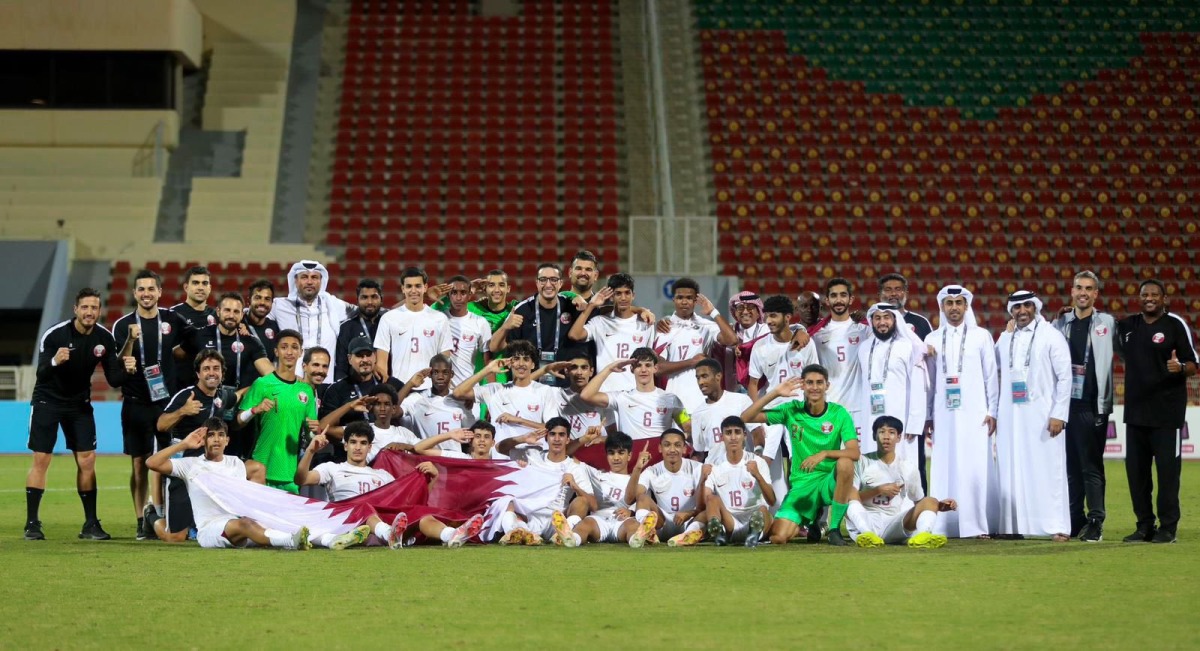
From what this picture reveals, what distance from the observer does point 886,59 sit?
3241 cm

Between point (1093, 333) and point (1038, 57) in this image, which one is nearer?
point (1093, 333)

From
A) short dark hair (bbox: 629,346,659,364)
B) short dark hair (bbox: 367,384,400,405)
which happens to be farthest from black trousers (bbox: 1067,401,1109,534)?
short dark hair (bbox: 367,384,400,405)

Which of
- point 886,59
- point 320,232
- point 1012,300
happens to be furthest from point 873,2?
point 1012,300

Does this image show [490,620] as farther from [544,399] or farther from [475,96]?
[475,96]

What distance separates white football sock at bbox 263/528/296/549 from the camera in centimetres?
1003

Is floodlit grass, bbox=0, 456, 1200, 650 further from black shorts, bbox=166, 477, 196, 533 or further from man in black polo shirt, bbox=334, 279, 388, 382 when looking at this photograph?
man in black polo shirt, bbox=334, 279, 388, 382

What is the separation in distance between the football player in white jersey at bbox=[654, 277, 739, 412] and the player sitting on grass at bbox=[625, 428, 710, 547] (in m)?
1.05

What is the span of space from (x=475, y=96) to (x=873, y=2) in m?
10.9

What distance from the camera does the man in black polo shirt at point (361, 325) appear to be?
12.1 m

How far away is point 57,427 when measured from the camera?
36.0 ft

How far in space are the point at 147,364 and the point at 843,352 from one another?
5984 millimetres

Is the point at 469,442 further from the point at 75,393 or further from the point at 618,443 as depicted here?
the point at 75,393

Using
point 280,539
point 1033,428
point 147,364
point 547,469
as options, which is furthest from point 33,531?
point 1033,428

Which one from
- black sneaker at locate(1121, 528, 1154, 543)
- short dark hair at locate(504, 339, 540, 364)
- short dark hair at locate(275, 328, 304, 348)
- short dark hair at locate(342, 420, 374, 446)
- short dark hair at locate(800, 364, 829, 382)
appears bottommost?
black sneaker at locate(1121, 528, 1154, 543)
